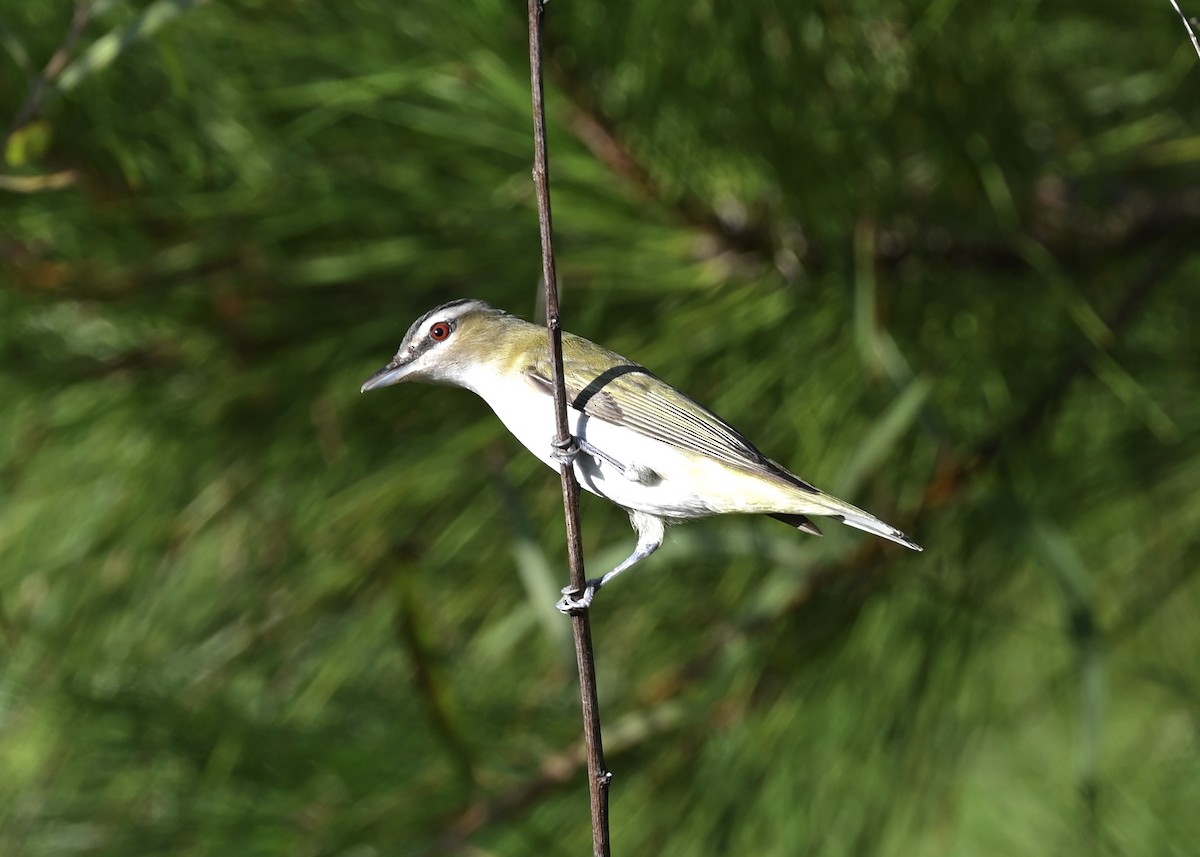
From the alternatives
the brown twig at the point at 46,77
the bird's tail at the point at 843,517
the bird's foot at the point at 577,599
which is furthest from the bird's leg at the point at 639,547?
the brown twig at the point at 46,77

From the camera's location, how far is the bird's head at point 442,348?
178cm

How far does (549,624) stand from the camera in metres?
1.70

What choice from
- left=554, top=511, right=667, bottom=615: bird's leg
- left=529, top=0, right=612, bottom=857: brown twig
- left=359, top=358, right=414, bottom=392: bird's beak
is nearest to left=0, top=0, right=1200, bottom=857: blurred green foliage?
left=554, top=511, right=667, bottom=615: bird's leg

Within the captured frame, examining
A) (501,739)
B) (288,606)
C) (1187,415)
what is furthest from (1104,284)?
(288,606)

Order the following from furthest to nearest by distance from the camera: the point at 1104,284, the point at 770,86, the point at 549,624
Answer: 1. the point at 1104,284
2. the point at 770,86
3. the point at 549,624

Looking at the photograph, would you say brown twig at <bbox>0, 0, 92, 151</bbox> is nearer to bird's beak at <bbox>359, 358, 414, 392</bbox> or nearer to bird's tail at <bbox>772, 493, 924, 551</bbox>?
bird's beak at <bbox>359, 358, 414, 392</bbox>

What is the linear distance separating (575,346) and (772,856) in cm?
73

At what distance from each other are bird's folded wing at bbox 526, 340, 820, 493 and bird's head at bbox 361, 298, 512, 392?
84mm

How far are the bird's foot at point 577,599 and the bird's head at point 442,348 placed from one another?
323 millimetres

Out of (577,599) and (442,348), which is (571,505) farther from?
(442,348)

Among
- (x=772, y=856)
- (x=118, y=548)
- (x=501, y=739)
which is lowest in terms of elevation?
(x=772, y=856)

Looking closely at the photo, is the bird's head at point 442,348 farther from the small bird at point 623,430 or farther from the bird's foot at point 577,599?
the bird's foot at point 577,599

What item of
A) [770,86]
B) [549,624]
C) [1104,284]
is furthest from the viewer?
[1104,284]

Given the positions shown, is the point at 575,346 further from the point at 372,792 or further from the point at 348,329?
the point at 372,792
